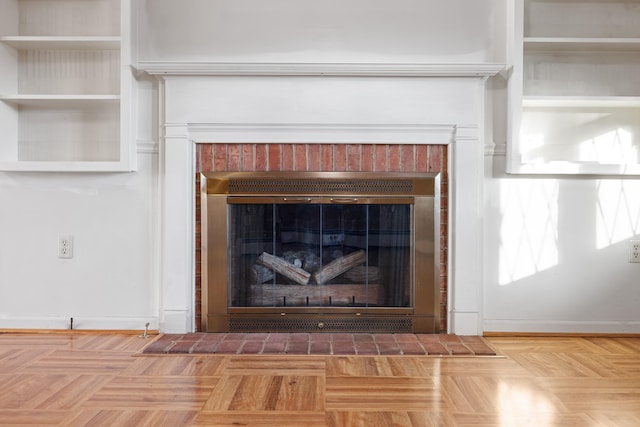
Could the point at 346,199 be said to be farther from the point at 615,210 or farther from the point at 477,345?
the point at 615,210

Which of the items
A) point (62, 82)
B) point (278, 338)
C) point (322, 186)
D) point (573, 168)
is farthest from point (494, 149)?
point (62, 82)

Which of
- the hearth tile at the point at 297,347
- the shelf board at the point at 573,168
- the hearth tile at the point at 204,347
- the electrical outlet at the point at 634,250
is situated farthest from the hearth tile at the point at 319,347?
the electrical outlet at the point at 634,250

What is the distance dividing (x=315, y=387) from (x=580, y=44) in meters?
2.18

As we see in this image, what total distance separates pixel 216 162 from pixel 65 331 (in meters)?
1.20

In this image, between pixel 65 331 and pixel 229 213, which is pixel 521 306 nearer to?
pixel 229 213

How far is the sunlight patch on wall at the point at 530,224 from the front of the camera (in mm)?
2938

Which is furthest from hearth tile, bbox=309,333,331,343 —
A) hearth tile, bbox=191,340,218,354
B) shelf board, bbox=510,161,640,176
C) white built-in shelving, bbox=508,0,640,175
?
white built-in shelving, bbox=508,0,640,175

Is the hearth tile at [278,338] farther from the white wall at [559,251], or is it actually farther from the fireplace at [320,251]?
the white wall at [559,251]

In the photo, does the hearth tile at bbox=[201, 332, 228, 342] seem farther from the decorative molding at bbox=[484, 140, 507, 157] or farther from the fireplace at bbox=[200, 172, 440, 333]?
the decorative molding at bbox=[484, 140, 507, 157]

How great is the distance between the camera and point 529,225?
2941 mm

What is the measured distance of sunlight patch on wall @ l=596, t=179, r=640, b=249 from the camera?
116 inches

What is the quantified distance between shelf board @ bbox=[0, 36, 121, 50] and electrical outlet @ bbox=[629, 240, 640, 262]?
113 inches

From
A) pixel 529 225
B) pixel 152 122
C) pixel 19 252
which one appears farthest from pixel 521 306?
pixel 19 252

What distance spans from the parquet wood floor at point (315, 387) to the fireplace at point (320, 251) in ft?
1.42
